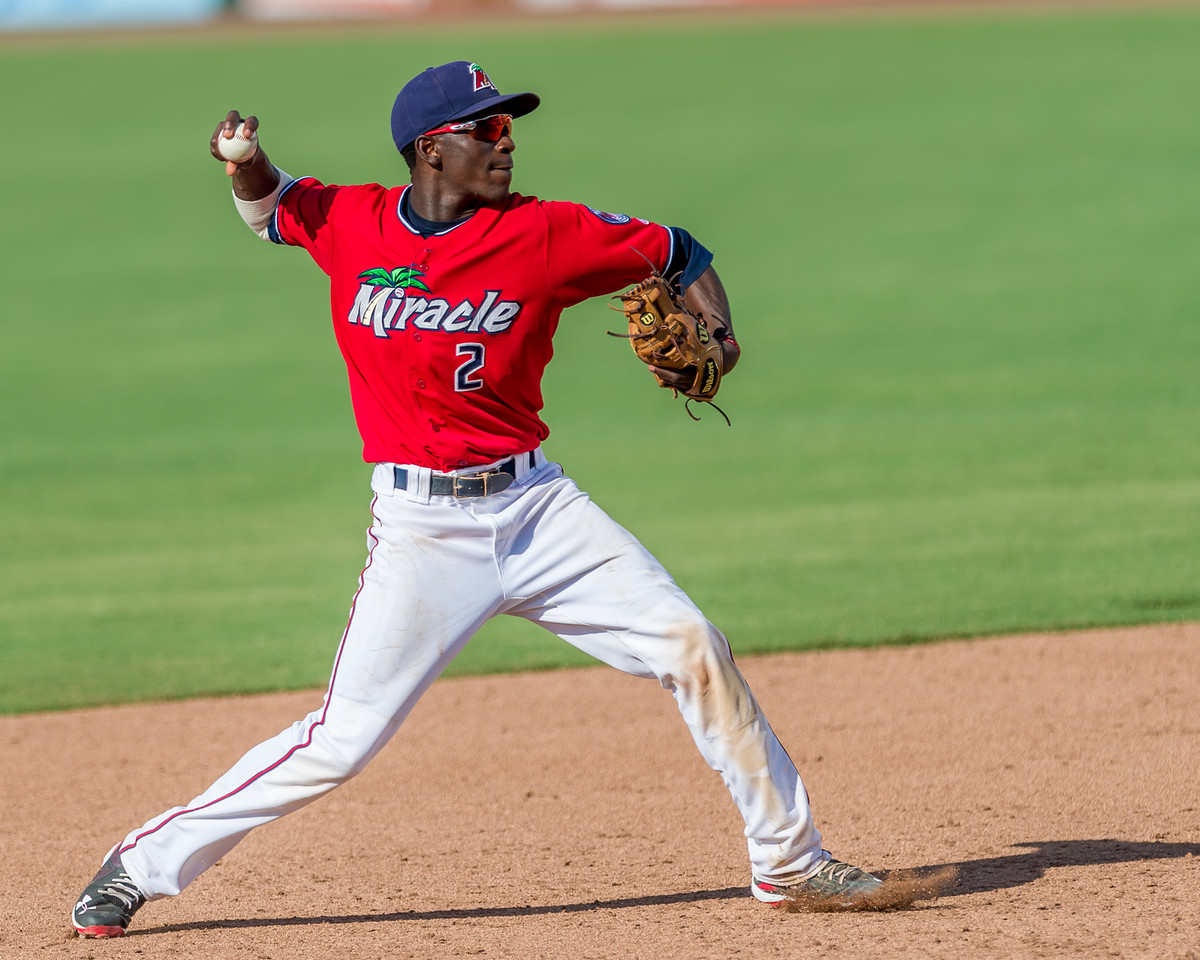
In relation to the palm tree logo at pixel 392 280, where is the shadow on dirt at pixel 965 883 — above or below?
below

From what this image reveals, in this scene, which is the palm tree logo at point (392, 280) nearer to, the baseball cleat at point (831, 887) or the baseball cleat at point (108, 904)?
the baseball cleat at point (108, 904)

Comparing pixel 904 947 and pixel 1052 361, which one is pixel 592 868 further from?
pixel 1052 361

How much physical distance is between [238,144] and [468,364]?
3.13 ft

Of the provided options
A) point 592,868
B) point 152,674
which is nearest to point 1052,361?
point 152,674

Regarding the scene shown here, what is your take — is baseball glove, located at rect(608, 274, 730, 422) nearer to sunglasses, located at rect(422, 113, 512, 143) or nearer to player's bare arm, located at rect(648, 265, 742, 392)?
player's bare arm, located at rect(648, 265, 742, 392)

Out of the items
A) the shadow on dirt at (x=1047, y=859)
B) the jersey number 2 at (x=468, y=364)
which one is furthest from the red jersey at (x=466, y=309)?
the shadow on dirt at (x=1047, y=859)

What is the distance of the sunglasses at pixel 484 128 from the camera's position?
4375 mm

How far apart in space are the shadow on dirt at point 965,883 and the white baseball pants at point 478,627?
1.27ft

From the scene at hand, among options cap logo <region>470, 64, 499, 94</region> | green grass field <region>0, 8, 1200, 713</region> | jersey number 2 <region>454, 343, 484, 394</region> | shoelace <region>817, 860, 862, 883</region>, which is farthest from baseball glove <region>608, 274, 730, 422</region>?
green grass field <region>0, 8, 1200, 713</region>

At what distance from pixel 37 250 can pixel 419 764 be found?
17576 mm

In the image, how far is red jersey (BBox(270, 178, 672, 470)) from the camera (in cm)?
430

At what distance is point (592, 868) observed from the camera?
5.11 metres

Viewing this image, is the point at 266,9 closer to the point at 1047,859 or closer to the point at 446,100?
the point at 446,100

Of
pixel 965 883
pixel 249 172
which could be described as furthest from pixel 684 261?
pixel 965 883
